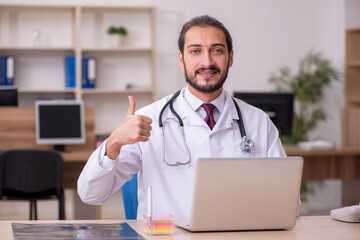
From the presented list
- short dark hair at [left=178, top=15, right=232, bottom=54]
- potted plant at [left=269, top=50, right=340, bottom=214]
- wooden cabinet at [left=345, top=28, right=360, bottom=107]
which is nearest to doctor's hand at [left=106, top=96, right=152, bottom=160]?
short dark hair at [left=178, top=15, right=232, bottom=54]

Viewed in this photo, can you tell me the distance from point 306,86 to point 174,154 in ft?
14.8

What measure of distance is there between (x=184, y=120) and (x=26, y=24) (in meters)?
4.45

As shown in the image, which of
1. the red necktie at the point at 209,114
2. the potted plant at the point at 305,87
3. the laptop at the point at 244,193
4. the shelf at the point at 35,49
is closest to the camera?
the laptop at the point at 244,193

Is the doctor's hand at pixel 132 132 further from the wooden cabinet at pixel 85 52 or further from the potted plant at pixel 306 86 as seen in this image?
the potted plant at pixel 306 86

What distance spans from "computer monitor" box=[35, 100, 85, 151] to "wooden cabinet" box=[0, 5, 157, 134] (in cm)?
138

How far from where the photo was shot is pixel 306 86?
6488 mm

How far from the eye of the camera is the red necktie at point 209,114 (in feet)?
7.55

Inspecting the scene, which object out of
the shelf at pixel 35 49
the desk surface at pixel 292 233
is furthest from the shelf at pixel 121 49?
the desk surface at pixel 292 233

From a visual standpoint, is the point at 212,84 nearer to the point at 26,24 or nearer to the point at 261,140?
the point at 261,140

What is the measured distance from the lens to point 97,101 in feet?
21.3

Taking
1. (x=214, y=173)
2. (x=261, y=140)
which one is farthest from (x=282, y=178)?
(x=261, y=140)

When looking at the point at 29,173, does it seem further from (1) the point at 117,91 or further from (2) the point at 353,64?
(2) the point at 353,64

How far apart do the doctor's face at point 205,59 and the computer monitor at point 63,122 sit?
259cm

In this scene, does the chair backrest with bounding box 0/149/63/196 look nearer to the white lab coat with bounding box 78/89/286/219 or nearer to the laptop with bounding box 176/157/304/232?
the white lab coat with bounding box 78/89/286/219
